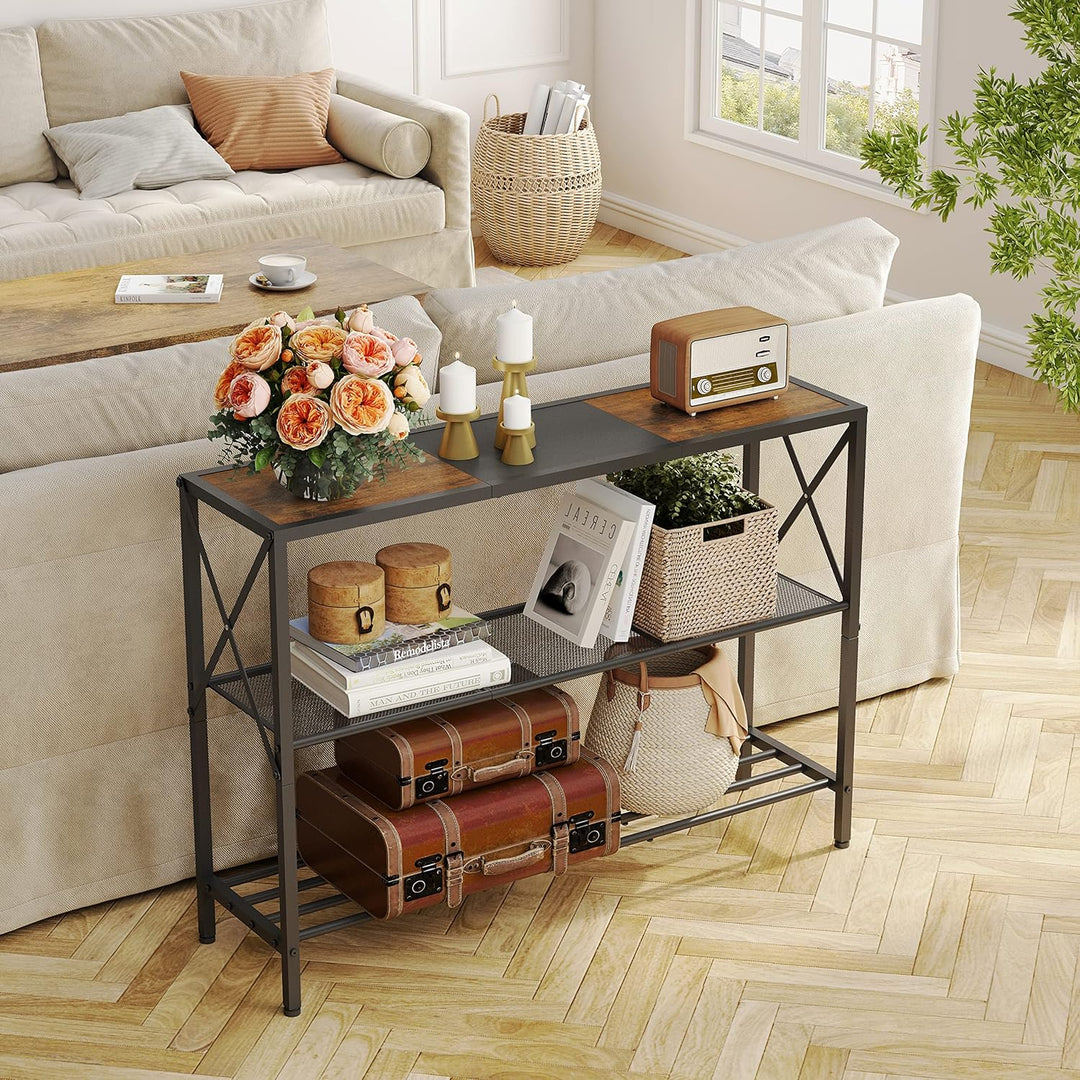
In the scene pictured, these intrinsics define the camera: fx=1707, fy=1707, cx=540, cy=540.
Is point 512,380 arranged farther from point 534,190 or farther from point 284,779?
point 534,190

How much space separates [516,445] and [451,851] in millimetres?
679

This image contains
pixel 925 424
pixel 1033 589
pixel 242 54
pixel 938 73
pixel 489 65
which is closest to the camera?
pixel 925 424

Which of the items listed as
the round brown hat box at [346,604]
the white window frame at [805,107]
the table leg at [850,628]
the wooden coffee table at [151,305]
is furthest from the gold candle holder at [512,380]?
the white window frame at [805,107]

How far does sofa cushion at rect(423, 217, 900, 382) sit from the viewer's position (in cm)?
314

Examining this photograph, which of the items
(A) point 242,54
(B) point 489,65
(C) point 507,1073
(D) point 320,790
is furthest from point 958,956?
(B) point 489,65

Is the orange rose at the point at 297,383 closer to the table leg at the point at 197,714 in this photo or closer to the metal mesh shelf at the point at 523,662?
the table leg at the point at 197,714

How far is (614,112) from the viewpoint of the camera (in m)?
7.23

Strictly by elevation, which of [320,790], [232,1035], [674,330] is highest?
[674,330]

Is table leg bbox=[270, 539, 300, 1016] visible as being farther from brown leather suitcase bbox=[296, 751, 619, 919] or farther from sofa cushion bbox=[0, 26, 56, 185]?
sofa cushion bbox=[0, 26, 56, 185]

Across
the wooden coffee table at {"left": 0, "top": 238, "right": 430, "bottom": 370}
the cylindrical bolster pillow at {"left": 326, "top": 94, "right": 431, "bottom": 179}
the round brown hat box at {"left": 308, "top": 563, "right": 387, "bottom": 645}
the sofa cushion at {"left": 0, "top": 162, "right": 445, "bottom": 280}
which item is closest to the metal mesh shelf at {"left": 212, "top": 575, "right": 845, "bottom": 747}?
the round brown hat box at {"left": 308, "top": 563, "right": 387, "bottom": 645}

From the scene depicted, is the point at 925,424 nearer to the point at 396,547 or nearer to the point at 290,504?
the point at 396,547

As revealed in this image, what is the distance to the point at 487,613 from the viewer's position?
310 centimetres

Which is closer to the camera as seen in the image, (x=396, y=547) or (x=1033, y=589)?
(x=396, y=547)

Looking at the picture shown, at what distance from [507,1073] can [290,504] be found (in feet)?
3.03
